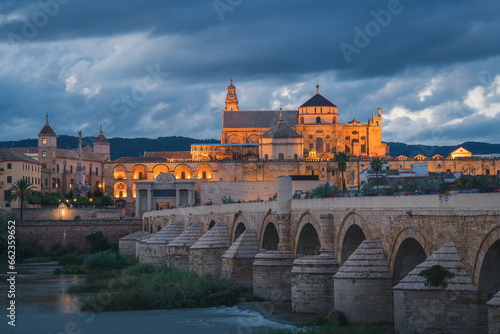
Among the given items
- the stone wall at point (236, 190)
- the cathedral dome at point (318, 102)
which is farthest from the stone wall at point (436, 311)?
the cathedral dome at point (318, 102)

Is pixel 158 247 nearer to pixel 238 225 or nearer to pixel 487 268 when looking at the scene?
pixel 238 225

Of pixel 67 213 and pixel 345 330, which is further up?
pixel 67 213

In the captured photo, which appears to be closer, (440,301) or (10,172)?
(440,301)

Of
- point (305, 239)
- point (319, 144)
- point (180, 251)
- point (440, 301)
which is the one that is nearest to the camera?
point (440, 301)

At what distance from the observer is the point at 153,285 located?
3547cm

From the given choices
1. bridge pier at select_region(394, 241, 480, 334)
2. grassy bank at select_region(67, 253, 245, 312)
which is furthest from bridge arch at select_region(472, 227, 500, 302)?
grassy bank at select_region(67, 253, 245, 312)

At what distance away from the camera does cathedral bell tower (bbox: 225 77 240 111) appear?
470 feet

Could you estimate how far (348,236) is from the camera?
2802 centimetres

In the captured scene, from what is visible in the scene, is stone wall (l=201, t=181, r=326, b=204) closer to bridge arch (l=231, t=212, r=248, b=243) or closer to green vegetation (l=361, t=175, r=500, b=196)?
green vegetation (l=361, t=175, r=500, b=196)

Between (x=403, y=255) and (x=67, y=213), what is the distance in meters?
69.4

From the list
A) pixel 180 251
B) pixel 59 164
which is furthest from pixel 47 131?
pixel 180 251

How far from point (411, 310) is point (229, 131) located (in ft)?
354

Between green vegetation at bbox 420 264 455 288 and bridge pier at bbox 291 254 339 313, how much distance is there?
741 centimetres

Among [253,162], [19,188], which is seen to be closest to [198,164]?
[253,162]
